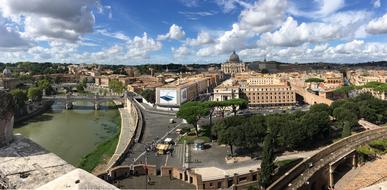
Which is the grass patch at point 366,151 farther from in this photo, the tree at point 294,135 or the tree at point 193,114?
the tree at point 193,114

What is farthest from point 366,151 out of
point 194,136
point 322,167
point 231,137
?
point 194,136

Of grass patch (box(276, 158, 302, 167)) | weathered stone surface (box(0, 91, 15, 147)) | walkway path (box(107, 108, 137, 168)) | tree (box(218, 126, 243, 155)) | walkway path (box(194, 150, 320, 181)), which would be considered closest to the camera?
weathered stone surface (box(0, 91, 15, 147))

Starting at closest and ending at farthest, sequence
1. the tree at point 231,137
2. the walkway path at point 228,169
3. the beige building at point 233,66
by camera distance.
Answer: the walkway path at point 228,169 → the tree at point 231,137 → the beige building at point 233,66

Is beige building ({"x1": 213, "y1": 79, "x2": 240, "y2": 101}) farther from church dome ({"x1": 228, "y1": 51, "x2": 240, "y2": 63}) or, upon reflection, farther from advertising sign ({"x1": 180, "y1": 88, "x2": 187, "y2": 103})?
church dome ({"x1": 228, "y1": 51, "x2": 240, "y2": 63})

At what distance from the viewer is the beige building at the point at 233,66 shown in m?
145

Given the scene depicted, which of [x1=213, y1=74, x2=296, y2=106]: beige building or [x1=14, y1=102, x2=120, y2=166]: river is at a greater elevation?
[x1=213, y1=74, x2=296, y2=106]: beige building

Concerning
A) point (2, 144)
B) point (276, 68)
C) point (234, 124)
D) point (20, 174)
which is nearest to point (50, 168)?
point (20, 174)

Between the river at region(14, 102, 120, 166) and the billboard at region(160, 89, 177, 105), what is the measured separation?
8.10 meters

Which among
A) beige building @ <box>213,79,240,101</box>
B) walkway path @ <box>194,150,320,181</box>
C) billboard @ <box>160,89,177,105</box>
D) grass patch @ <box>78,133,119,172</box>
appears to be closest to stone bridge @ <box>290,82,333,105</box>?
beige building @ <box>213,79,240,101</box>

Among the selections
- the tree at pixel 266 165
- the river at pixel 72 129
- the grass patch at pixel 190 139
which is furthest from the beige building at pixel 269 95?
the tree at pixel 266 165

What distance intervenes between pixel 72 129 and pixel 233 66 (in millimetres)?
106127

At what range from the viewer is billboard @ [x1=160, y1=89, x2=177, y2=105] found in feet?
177

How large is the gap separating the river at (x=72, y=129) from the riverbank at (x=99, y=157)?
2.77ft

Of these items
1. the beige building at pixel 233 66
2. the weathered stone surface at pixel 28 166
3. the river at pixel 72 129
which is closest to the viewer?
the weathered stone surface at pixel 28 166
